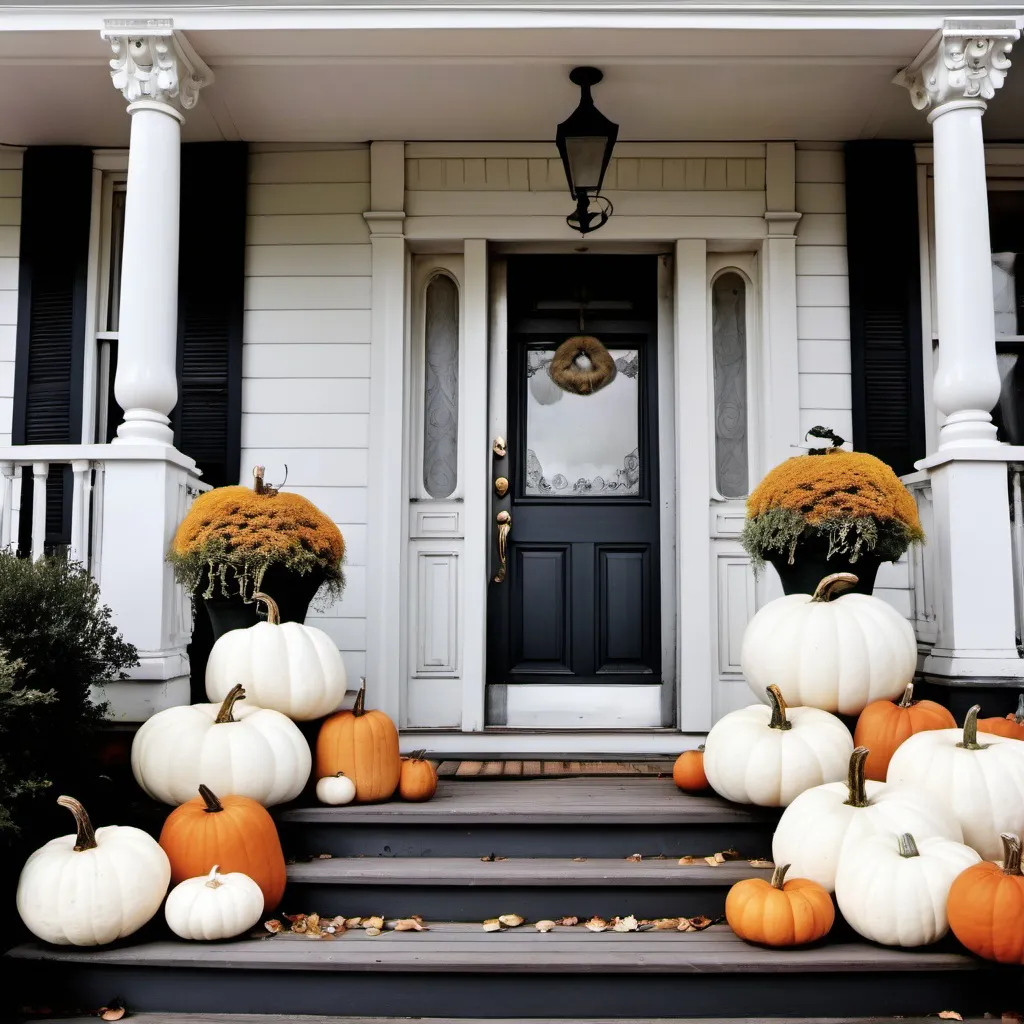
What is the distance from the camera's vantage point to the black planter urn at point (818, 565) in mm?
3537

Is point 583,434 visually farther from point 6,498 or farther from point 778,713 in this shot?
point 6,498

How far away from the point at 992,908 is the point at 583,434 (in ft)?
9.45

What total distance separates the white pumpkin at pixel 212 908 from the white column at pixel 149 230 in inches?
64.9

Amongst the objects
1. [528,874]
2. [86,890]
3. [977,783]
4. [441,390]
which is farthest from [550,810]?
[441,390]

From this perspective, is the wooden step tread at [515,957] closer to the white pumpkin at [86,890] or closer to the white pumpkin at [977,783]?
the white pumpkin at [86,890]

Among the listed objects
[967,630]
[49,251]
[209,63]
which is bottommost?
[967,630]

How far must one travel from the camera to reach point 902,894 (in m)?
2.50

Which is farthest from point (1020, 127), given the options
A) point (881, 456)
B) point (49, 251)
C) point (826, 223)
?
point (49, 251)

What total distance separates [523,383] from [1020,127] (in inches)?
98.9

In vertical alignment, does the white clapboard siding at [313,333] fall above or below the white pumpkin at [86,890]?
above

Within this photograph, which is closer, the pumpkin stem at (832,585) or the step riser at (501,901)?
the step riser at (501,901)

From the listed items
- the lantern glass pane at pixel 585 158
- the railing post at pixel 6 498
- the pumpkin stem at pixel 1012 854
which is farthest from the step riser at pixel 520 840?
the lantern glass pane at pixel 585 158

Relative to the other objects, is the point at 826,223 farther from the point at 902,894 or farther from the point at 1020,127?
the point at 902,894

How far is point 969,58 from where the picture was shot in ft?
12.3
